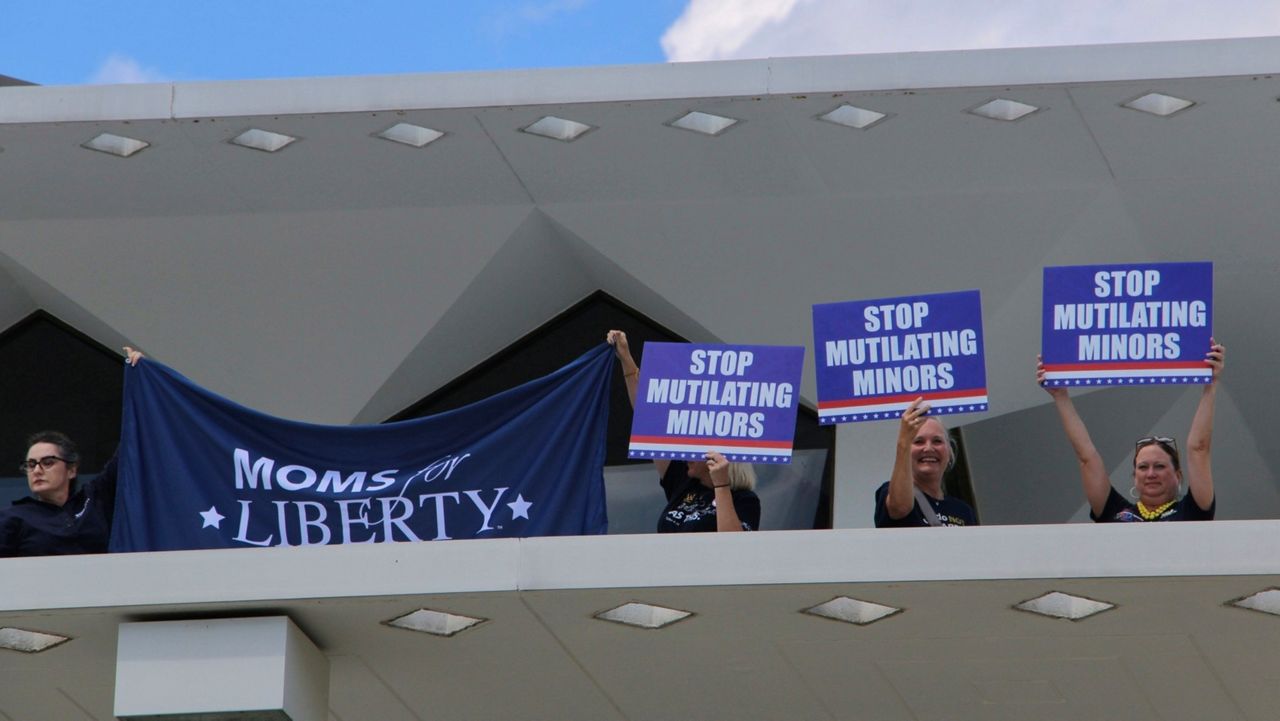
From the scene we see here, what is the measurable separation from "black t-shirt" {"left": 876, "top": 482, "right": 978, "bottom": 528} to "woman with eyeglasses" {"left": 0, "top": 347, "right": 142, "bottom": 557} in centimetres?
380

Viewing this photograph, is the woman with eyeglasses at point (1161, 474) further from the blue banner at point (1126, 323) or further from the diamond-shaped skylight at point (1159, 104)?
the diamond-shaped skylight at point (1159, 104)

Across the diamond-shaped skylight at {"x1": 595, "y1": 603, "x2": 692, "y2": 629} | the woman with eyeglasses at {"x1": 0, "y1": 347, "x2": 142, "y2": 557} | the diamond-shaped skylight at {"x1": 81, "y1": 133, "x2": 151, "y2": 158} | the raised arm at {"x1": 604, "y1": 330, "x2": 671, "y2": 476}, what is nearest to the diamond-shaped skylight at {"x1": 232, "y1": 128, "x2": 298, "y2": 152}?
the diamond-shaped skylight at {"x1": 81, "y1": 133, "x2": 151, "y2": 158}

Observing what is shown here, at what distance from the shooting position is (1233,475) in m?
11.8

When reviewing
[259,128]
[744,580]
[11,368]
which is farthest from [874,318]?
[11,368]

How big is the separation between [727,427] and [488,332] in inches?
139

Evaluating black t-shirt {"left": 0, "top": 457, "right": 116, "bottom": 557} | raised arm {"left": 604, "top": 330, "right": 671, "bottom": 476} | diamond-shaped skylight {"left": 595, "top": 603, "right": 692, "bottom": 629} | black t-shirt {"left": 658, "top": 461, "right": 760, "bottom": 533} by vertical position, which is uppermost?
raised arm {"left": 604, "top": 330, "right": 671, "bottom": 476}

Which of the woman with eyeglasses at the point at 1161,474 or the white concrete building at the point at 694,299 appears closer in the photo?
the white concrete building at the point at 694,299

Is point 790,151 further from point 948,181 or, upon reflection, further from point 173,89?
point 173,89

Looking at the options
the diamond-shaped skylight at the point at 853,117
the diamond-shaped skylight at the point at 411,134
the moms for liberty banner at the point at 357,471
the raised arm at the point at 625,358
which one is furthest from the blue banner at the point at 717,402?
the diamond-shaped skylight at the point at 411,134

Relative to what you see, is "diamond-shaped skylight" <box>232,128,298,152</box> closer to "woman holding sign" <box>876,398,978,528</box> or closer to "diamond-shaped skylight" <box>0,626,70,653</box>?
"diamond-shaped skylight" <box>0,626,70,653</box>

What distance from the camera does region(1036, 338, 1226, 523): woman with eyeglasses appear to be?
8336mm

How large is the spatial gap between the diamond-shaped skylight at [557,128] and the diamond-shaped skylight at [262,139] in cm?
136

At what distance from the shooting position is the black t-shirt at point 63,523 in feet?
29.4

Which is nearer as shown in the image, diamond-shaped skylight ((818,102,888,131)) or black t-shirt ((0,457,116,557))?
black t-shirt ((0,457,116,557))
